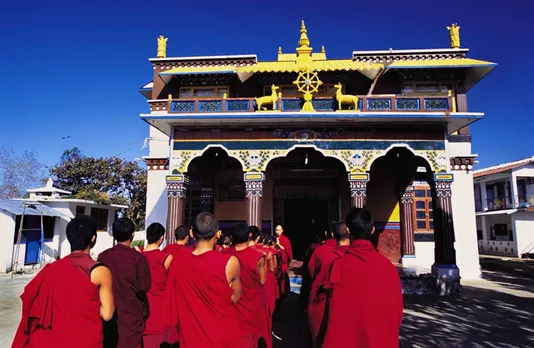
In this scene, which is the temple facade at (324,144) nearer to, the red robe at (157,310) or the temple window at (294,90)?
the temple window at (294,90)

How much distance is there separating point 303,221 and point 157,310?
10.9 m

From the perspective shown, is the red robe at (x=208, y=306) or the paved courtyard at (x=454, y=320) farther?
the paved courtyard at (x=454, y=320)

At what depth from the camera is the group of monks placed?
227 cm

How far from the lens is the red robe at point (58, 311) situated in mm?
2234

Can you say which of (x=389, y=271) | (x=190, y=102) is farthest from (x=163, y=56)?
Result: (x=389, y=271)

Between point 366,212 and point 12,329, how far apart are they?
20.9 ft

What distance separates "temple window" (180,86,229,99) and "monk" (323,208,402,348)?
11.2 metres

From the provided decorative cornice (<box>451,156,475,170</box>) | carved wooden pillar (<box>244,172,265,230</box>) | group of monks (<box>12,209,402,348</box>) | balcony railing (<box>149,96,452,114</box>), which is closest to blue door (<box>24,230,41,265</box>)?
balcony railing (<box>149,96,452,114</box>)

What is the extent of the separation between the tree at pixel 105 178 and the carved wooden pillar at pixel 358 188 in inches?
719

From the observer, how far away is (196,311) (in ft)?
8.93

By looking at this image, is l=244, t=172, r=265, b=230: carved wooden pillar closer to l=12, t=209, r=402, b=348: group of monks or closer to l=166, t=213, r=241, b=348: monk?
l=12, t=209, r=402, b=348: group of monks

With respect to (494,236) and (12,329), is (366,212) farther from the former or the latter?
(494,236)

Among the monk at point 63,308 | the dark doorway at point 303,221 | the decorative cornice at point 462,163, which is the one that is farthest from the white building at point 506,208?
the monk at point 63,308

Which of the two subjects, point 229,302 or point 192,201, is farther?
point 192,201
